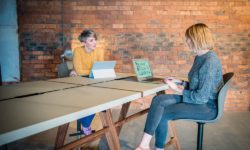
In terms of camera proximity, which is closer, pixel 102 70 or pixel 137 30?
pixel 102 70

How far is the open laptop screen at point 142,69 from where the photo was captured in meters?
2.29

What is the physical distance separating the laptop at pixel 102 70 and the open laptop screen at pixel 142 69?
1.06 feet

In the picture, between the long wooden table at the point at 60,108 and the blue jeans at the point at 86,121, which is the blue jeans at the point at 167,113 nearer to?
the long wooden table at the point at 60,108

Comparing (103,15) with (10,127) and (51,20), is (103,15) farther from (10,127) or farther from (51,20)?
(10,127)

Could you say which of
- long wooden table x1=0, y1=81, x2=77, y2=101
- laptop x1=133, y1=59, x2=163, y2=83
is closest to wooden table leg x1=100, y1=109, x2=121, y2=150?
long wooden table x1=0, y1=81, x2=77, y2=101

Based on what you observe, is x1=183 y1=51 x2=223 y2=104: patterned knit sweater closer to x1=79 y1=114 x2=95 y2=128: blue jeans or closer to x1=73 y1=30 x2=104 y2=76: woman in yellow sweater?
x1=79 y1=114 x2=95 y2=128: blue jeans

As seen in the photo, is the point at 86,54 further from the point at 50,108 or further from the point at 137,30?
the point at 50,108

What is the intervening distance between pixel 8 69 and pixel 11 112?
3375 millimetres

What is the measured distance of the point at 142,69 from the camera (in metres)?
2.38

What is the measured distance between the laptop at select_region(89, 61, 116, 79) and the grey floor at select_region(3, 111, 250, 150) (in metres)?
0.81

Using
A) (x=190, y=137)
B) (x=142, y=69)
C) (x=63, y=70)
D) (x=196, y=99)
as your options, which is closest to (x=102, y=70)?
(x=142, y=69)

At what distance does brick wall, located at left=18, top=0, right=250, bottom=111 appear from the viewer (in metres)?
4.17

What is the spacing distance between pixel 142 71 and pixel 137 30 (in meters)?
2.01

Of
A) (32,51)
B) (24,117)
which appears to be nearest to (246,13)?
(32,51)
